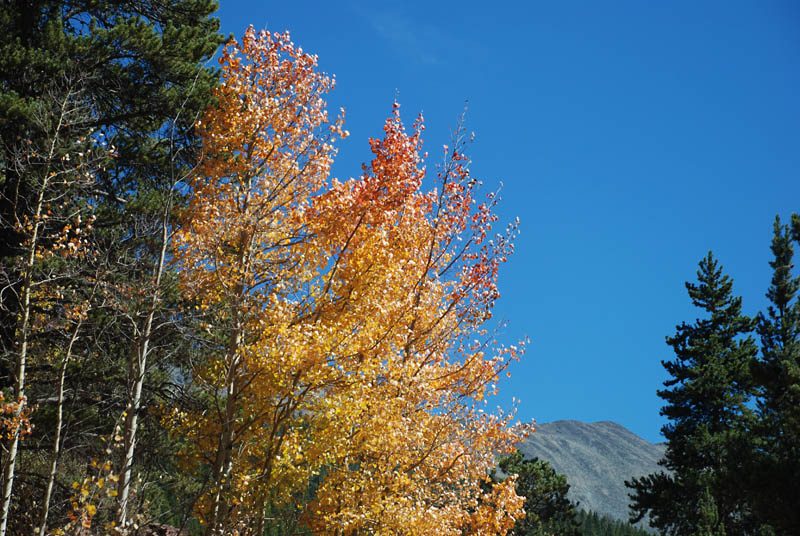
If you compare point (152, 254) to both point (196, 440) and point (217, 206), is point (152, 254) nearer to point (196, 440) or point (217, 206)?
point (217, 206)

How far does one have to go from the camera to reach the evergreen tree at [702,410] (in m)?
26.3

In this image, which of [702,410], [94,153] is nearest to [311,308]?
[94,153]

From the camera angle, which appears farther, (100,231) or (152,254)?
(100,231)

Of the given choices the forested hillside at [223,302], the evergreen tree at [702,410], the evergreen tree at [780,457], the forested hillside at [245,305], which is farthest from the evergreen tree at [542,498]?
the forested hillside at [245,305]

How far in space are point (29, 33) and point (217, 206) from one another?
6657mm

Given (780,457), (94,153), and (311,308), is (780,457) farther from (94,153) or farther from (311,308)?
(94,153)

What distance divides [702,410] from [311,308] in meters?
25.4

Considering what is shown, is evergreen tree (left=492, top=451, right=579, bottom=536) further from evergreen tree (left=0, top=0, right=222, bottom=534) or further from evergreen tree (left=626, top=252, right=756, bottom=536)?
evergreen tree (left=0, top=0, right=222, bottom=534)

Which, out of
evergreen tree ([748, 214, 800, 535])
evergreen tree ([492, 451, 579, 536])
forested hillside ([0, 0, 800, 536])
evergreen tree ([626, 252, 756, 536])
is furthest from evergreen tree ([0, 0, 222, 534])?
evergreen tree ([492, 451, 579, 536])

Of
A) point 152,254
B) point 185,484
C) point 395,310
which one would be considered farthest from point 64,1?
point 185,484

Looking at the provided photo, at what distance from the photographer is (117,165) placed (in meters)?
13.2

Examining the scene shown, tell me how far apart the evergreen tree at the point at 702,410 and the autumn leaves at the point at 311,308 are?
1920 cm

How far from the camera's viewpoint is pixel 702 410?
95.2ft

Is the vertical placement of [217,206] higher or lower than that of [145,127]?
lower
